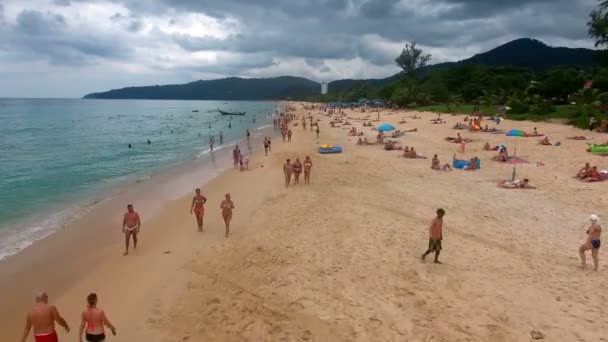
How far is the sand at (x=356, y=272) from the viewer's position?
6320 millimetres

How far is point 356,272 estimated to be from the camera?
8070 millimetres

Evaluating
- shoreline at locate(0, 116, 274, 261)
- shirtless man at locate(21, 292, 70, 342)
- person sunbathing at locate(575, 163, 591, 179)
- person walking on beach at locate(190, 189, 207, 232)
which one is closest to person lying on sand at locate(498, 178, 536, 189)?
person sunbathing at locate(575, 163, 591, 179)

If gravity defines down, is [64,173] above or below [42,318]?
below

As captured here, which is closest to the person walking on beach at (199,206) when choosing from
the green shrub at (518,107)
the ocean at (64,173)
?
the ocean at (64,173)

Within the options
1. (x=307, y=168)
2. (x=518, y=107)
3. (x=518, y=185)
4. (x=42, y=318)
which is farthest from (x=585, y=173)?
(x=518, y=107)

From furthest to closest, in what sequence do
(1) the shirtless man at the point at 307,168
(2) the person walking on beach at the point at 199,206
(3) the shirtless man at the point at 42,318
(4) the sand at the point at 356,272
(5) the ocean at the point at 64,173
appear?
(1) the shirtless man at the point at 307,168 → (5) the ocean at the point at 64,173 → (2) the person walking on beach at the point at 199,206 → (4) the sand at the point at 356,272 → (3) the shirtless man at the point at 42,318

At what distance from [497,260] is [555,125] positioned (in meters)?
26.8

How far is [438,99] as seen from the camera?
200ft

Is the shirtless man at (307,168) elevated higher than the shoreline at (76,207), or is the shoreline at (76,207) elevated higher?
the shirtless man at (307,168)

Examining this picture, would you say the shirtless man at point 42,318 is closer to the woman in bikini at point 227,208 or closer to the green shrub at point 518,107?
the woman in bikini at point 227,208

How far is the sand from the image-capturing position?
632 cm

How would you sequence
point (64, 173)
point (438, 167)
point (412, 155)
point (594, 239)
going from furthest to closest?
point (64, 173) < point (412, 155) < point (438, 167) < point (594, 239)

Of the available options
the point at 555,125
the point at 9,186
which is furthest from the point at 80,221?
the point at 555,125

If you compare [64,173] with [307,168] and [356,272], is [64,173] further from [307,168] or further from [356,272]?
[356,272]
